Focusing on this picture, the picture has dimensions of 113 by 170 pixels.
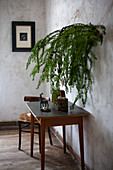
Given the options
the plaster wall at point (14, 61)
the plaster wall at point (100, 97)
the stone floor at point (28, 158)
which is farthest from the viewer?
the plaster wall at point (14, 61)

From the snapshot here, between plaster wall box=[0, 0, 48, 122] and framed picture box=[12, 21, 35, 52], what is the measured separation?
81 mm

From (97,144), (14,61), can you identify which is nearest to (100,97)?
(97,144)

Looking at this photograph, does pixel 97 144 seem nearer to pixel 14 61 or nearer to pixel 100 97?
pixel 100 97

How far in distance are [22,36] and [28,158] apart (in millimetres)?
2538

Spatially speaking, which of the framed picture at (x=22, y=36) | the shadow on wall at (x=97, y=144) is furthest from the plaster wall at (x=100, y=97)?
the framed picture at (x=22, y=36)

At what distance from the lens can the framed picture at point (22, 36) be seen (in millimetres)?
4246

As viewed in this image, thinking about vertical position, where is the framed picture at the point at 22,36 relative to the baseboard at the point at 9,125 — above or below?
above

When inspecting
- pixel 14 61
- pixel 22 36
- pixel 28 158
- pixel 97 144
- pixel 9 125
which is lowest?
pixel 28 158

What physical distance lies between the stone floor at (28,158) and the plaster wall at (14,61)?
1.02 metres

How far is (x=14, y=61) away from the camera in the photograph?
14.2 feet

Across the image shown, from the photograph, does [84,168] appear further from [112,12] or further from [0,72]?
[0,72]

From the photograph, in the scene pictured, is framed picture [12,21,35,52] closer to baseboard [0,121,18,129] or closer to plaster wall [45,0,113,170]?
baseboard [0,121,18,129]

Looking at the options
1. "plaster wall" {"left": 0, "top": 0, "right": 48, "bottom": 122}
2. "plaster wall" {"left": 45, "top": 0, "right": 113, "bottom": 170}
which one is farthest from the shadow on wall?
"plaster wall" {"left": 0, "top": 0, "right": 48, "bottom": 122}

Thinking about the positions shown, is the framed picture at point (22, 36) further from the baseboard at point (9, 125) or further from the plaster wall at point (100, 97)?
the plaster wall at point (100, 97)
